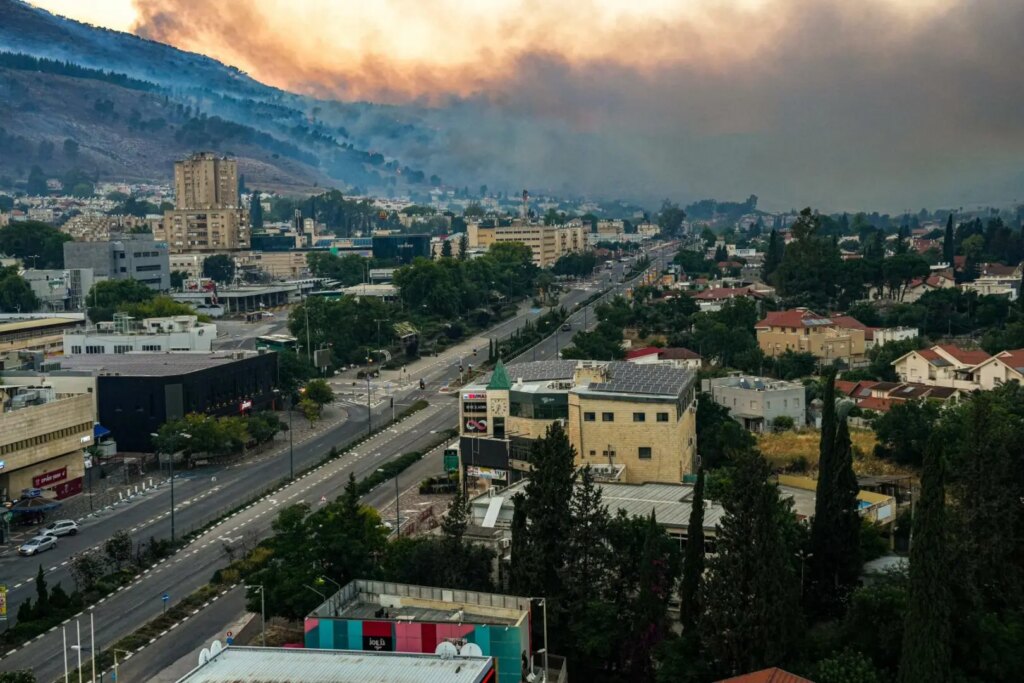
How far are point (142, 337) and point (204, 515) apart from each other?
2403cm

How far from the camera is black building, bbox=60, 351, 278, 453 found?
4475 cm

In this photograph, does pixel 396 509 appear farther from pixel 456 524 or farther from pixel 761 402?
pixel 761 402

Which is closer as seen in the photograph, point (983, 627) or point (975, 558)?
point (983, 627)

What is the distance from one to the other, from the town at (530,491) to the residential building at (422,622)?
2.1 inches

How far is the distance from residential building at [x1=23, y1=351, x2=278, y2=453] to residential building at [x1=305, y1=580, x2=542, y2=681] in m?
23.8

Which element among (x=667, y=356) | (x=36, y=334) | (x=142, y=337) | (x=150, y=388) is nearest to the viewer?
(x=150, y=388)

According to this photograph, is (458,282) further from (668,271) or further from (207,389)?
(207,389)

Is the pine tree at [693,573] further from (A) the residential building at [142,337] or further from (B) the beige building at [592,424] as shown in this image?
(A) the residential building at [142,337]

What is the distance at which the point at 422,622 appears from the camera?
20.7 m

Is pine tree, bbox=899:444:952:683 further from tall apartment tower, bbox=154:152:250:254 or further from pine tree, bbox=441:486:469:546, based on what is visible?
tall apartment tower, bbox=154:152:250:254

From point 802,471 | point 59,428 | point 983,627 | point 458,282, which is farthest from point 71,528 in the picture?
point 458,282

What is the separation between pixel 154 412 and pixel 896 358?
102ft

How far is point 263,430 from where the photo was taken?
Result: 1800 inches

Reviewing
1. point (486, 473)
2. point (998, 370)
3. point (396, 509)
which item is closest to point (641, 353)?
point (998, 370)
